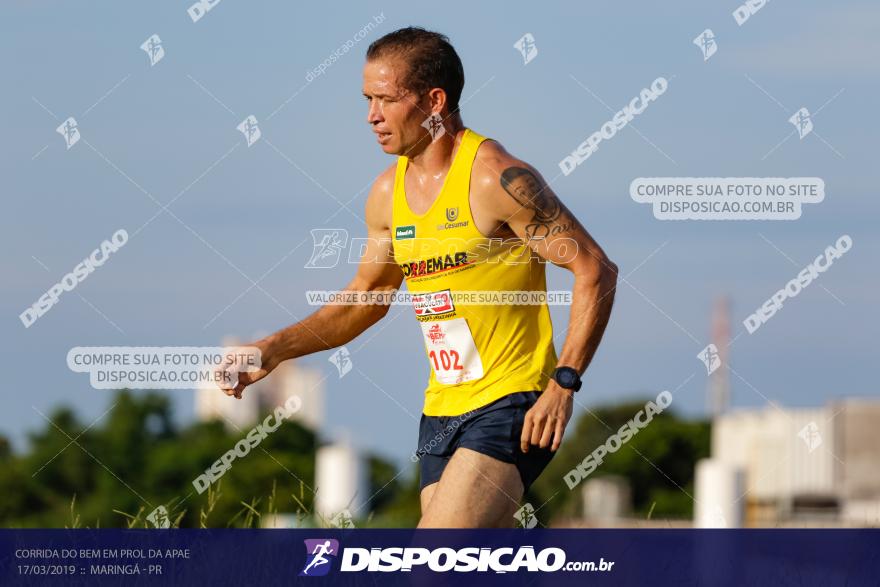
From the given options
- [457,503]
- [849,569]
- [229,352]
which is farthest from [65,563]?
[849,569]

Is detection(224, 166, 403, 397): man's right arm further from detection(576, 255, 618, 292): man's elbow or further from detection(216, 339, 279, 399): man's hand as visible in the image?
detection(576, 255, 618, 292): man's elbow

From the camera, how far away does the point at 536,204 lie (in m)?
7.25

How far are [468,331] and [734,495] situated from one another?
2257 cm

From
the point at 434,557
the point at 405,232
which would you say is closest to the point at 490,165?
the point at 405,232

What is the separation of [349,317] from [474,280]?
1.05 metres

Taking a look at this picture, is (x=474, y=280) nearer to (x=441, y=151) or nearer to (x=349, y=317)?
(x=441, y=151)

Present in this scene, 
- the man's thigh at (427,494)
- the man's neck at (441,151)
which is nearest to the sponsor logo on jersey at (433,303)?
the man's neck at (441,151)

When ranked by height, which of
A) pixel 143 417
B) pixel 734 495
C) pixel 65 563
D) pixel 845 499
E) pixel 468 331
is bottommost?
pixel 65 563

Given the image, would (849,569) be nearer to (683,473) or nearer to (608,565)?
(608,565)

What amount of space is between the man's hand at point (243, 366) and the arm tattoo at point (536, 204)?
1503mm

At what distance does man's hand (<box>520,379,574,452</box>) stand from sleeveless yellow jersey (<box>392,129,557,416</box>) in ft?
0.75

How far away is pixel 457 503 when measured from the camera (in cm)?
696

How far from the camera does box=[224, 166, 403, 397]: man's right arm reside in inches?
310

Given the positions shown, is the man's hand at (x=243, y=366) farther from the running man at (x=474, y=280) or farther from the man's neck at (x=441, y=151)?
the man's neck at (x=441, y=151)
